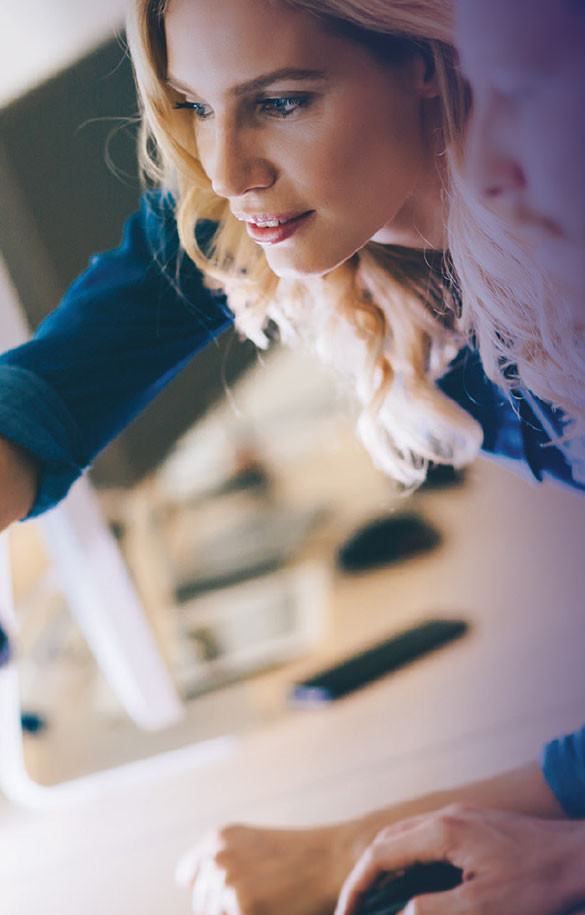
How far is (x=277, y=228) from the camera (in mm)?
348

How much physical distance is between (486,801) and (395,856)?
0.07 m

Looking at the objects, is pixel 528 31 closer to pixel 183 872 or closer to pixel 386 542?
pixel 386 542

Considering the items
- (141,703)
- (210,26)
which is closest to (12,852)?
(141,703)

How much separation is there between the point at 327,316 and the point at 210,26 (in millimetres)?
192

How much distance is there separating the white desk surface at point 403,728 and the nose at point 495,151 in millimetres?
241

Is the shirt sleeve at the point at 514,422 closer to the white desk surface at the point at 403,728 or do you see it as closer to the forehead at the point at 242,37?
the white desk surface at the point at 403,728

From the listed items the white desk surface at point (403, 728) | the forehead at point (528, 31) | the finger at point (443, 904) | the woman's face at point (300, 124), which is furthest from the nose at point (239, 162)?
the finger at point (443, 904)

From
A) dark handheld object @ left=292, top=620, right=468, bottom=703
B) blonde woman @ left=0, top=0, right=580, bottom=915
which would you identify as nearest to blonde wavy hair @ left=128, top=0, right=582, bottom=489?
blonde woman @ left=0, top=0, right=580, bottom=915

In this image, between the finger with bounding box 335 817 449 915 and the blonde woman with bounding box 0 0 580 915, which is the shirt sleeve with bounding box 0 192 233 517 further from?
the finger with bounding box 335 817 449 915

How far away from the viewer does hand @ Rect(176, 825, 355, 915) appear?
0.45m

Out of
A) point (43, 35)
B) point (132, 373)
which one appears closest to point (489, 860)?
point (132, 373)

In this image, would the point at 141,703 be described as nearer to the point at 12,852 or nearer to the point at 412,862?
the point at 12,852

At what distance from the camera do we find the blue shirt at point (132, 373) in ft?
1.30

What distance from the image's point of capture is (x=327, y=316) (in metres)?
0.47
